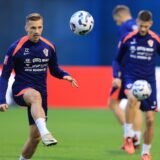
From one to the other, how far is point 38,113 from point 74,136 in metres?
5.38

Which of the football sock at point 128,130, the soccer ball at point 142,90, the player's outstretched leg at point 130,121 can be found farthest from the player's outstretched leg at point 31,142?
A: the football sock at point 128,130

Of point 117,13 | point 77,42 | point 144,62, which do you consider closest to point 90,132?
point 117,13

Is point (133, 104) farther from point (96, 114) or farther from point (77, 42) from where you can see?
point (77, 42)

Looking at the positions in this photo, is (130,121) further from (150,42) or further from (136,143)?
(150,42)

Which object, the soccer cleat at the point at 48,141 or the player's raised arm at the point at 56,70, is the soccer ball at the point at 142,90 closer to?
the player's raised arm at the point at 56,70

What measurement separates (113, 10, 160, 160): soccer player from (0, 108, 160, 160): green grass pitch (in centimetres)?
70

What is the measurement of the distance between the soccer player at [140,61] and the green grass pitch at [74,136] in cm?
70

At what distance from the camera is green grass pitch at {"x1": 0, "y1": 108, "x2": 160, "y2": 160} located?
1193 cm

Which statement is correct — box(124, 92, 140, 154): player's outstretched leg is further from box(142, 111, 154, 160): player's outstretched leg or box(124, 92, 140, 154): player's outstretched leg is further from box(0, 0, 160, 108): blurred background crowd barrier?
box(0, 0, 160, 108): blurred background crowd barrier

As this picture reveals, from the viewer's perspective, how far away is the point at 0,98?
981 centimetres

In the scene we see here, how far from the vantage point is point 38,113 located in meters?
9.50

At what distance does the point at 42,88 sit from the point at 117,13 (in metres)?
4.55

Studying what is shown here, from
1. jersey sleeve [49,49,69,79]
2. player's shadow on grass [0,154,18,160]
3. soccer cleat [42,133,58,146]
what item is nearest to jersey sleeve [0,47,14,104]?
jersey sleeve [49,49,69,79]

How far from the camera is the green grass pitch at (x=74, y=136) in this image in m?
11.9
